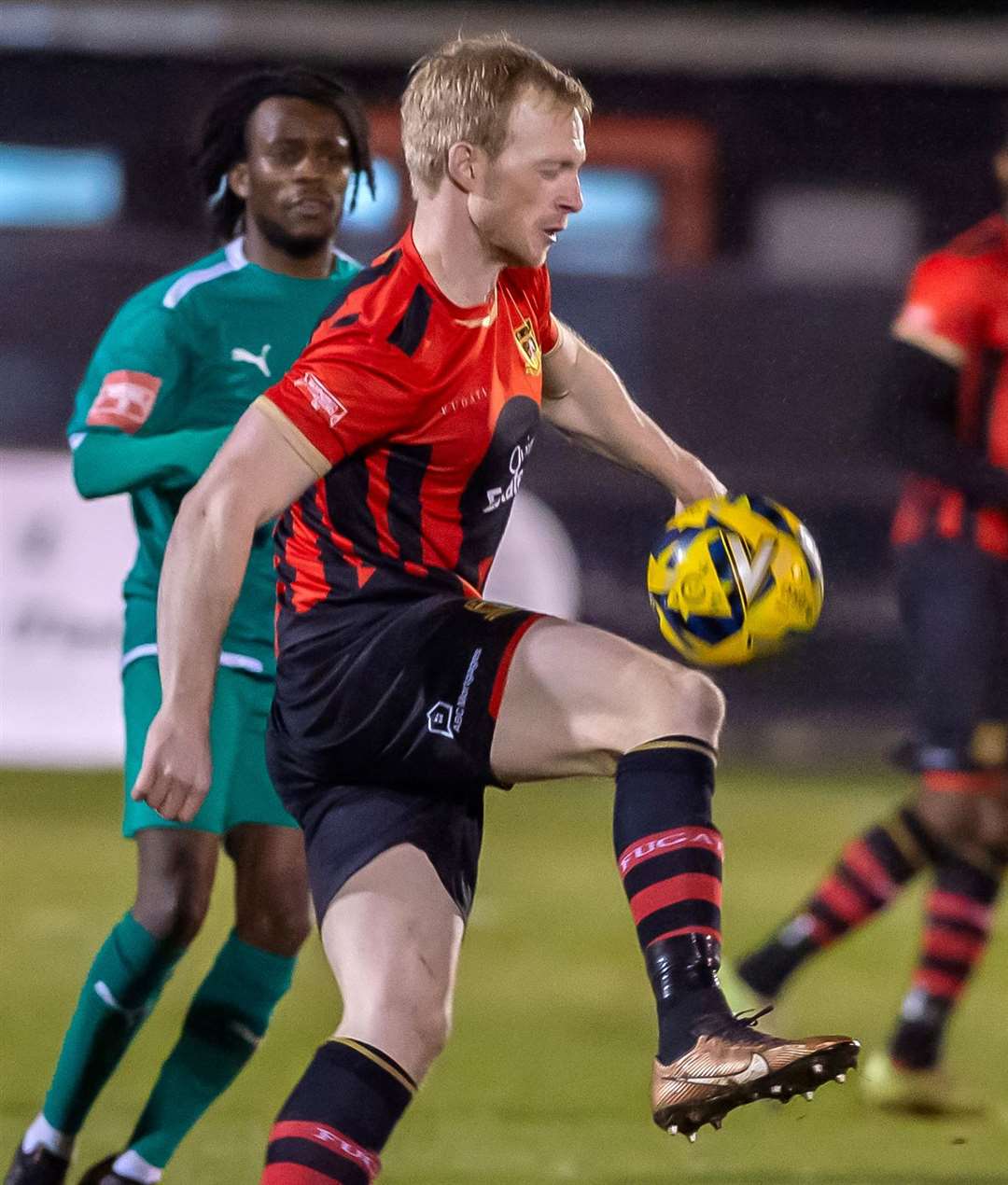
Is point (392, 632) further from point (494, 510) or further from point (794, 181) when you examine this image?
point (794, 181)

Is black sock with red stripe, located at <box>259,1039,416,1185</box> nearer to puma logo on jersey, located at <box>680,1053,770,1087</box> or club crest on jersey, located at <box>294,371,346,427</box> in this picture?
puma logo on jersey, located at <box>680,1053,770,1087</box>

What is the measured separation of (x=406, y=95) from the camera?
9.04ft

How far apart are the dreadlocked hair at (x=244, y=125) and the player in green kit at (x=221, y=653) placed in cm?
1

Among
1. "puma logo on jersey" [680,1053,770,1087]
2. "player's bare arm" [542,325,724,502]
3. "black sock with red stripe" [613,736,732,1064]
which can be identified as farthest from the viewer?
"player's bare arm" [542,325,724,502]

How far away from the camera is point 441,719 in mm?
2676

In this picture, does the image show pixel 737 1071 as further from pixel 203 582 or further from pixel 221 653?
pixel 221 653

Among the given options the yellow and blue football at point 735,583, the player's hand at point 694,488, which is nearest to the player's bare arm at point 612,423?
the player's hand at point 694,488

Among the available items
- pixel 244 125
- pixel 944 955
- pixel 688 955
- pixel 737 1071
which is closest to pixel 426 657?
pixel 688 955

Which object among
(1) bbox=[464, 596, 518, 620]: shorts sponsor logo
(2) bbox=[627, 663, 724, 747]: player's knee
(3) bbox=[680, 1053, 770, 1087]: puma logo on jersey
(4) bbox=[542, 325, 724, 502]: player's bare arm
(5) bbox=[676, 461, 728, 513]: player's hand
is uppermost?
(4) bbox=[542, 325, 724, 502]: player's bare arm

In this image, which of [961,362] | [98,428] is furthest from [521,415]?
[961,362]

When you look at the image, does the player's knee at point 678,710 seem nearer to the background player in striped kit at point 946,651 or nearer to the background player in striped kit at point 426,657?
the background player in striped kit at point 426,657

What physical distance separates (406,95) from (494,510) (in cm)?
59

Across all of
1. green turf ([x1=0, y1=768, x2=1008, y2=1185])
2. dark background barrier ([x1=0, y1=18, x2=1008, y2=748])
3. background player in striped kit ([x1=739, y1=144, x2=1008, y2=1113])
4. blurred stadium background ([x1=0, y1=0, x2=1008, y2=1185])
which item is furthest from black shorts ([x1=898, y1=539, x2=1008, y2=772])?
dark background barrier ([x1=0, y1=18, x2=1008, y2=748])

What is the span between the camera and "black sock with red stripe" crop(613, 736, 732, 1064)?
2516mm
